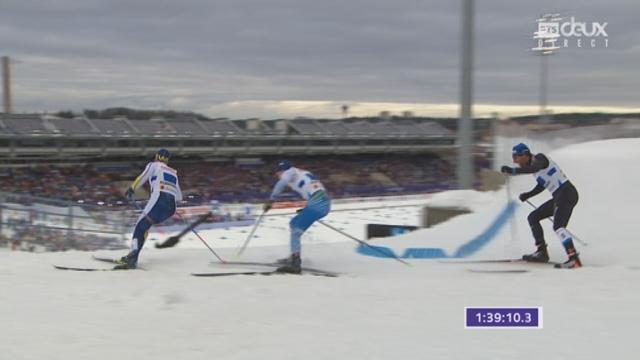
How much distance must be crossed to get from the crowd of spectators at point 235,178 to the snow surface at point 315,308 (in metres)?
23.5

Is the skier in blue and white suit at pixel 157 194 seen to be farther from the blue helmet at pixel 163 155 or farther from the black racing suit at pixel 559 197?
the black racing suit at pixel 559 197

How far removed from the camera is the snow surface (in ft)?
12.4

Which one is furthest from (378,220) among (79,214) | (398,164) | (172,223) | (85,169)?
(398,164)

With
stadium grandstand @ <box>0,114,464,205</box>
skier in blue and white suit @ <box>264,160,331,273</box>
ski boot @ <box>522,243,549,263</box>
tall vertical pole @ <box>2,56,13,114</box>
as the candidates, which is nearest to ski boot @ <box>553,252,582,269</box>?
ski boot @ <box>522,243,549,263</box>

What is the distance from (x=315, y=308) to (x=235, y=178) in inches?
1639

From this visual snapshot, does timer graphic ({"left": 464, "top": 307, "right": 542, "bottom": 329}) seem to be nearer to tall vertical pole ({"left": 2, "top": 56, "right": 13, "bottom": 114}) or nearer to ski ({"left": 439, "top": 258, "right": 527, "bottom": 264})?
ski ({"left": 439, "top": 258, "right": 527, "bottom": 264})

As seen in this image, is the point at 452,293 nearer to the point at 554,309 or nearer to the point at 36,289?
the point at 554,309

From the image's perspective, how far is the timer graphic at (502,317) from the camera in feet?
14.0

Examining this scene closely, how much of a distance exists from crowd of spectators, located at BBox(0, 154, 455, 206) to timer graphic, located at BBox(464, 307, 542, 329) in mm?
25967

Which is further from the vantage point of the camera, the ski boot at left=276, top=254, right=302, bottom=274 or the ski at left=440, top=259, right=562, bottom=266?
the ski at left=440, top=259, right=562, bottom=266

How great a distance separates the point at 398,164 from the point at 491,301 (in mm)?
51930

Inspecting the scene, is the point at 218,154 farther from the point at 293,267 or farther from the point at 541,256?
the point at 541,256

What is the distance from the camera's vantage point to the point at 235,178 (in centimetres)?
4591

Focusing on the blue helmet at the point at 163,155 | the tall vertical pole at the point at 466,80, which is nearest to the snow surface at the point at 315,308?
the blue helmet at the point at 163,155
